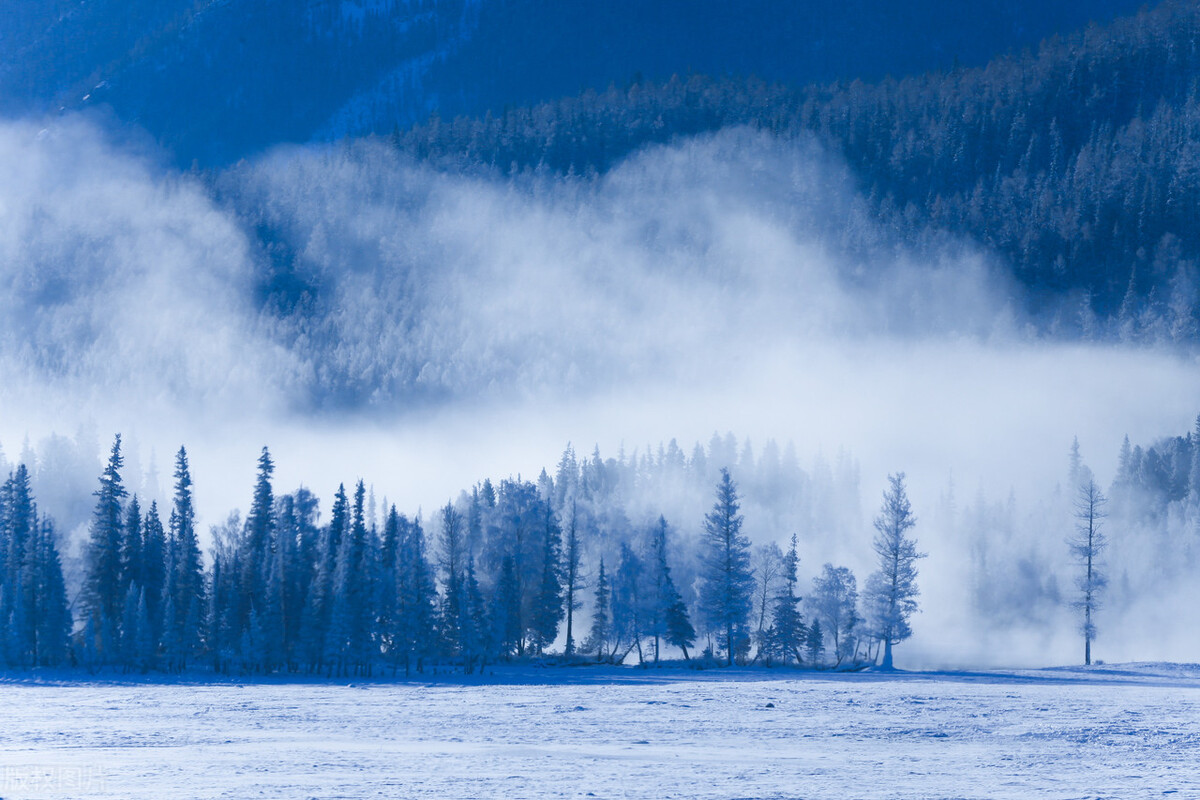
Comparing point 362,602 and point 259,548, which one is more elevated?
point 259,548

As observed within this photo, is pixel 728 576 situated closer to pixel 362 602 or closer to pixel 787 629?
pixel 787 629

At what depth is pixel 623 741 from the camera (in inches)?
1351

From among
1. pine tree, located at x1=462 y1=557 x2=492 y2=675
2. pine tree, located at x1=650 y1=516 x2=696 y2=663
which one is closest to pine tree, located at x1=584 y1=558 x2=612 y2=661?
pine tree, located at x1=650 y1=516 x2=696 y2=663

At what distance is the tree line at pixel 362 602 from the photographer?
236 feet

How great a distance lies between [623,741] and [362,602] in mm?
41483

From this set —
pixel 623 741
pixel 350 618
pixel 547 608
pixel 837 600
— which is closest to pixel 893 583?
pixel 837 600

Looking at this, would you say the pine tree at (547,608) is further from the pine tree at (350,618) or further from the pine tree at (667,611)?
the pine tree at (350,618)

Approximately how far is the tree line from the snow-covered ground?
1586 centimetres

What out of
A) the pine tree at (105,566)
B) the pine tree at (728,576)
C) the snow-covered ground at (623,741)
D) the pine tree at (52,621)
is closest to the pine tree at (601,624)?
the pine tree at (728,576)

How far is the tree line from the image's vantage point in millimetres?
71875

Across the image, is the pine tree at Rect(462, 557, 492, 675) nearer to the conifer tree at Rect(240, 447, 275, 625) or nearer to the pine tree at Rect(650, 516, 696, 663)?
the pine tree at Rect(650, 516, 696, 663)

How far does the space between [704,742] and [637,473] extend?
6142 inches

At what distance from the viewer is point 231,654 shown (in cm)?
7769

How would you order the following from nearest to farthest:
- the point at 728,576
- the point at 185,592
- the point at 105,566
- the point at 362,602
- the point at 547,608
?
the point at 728,576 → the point at 362,602 → the point at 185,592 → the point at 105,566 → the point at 547,608
